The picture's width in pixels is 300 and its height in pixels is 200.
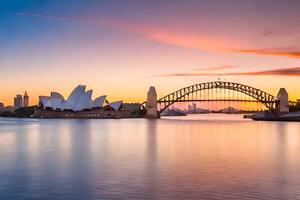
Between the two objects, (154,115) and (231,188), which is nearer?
(231,188)

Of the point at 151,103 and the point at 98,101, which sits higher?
the point at 98,101

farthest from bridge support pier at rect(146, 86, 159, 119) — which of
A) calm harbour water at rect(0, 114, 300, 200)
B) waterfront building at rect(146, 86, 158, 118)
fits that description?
calm harbour water at rect(0, 114, 300, 200)

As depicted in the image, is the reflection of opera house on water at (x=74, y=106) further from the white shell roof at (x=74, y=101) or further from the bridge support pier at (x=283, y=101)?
the bridge support pier at (x=283, y=101)

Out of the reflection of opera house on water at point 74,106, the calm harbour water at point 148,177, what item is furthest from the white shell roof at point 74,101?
the calm harbour water at point 148,177

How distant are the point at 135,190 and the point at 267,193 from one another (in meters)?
5.37

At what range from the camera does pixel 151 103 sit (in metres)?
189

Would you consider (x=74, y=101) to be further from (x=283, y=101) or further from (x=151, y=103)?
(x=283, y=101)

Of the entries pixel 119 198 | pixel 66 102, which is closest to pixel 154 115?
pixel 66 102

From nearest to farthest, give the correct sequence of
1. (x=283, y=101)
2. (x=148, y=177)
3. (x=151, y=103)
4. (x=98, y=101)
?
(x=148, y=177) < (x=283, y=101) < (x=151, y=103) < (x=98, y=101)

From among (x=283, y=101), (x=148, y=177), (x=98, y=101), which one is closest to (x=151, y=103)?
(x=98, y=101)

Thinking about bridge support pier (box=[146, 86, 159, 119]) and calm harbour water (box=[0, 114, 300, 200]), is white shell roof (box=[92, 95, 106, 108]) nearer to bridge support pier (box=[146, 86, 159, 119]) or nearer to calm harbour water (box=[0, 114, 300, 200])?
bridge support pier (box=[146, 86, 159, 119])

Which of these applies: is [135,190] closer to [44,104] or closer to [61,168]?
[61,168]

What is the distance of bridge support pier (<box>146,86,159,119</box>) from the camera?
18850 cm

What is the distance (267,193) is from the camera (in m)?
18.4
